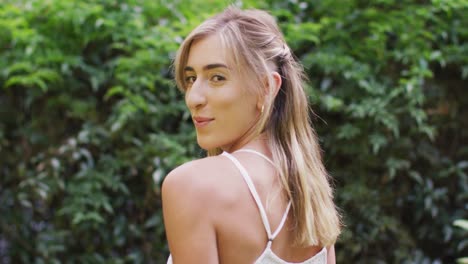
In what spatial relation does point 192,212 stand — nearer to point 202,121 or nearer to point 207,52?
point 202,121

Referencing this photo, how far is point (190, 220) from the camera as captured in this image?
1673mm

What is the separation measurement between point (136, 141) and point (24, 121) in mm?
935

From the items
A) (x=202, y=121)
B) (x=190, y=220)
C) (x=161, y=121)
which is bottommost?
(x=161, y=121)

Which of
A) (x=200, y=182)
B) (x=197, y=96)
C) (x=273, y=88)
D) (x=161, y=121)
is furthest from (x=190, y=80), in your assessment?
(x=161, y=121)

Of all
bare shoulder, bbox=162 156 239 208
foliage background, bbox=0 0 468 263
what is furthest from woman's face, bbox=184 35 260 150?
foliage background, bbox=0 0 468 263

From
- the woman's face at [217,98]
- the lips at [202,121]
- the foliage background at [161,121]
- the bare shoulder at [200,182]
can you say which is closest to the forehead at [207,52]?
→ the woman's face at [217,98]

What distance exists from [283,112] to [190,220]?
50cm

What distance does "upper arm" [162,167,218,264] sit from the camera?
1669mm

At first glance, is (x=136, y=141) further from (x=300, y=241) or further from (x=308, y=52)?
(x=300, y=241)

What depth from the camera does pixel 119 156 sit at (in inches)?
167

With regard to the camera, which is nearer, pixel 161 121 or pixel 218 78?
pixel 218 78

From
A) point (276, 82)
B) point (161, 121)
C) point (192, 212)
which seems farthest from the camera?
point (161, 121)

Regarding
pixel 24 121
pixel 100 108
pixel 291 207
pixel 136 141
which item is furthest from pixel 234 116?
pixel 24 121

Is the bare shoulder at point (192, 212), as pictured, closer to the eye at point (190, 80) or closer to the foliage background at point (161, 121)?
the eye at point (190, 80)
